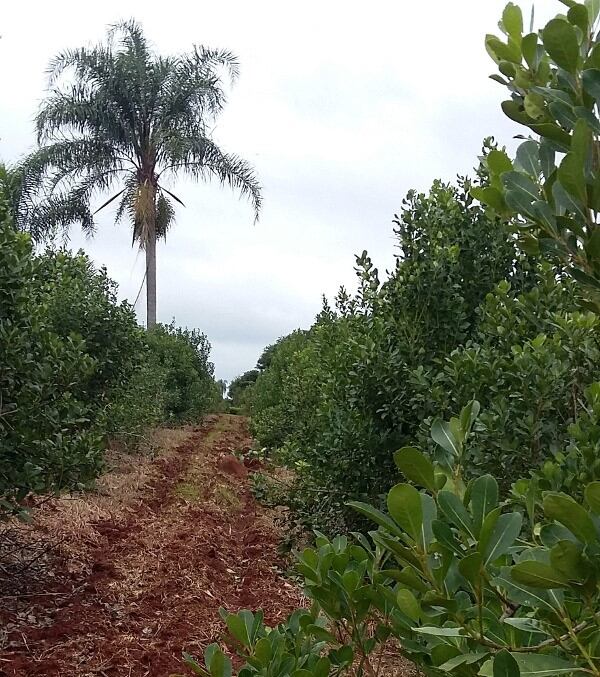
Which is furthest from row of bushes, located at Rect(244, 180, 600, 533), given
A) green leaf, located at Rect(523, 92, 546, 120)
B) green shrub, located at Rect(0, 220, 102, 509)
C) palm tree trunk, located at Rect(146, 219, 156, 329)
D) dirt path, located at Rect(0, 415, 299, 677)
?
palm tree trunk, located at Rect(146, 219, 156, 329)

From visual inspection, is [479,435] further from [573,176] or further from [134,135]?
[134,135]

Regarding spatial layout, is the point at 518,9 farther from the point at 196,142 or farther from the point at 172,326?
the point at 172,326

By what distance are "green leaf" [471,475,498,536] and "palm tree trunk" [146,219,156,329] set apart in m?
17.5

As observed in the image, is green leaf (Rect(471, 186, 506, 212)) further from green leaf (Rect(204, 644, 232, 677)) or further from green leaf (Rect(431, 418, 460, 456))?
green leaf (Rect(204, 644, 232, 677))

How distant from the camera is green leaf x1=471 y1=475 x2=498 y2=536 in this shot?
896 mm

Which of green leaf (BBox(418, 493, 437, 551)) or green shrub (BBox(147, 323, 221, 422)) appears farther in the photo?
green shrub (BBox(147, 323, 221, 422))

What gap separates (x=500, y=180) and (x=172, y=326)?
24.7 m

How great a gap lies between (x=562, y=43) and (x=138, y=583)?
563 cm

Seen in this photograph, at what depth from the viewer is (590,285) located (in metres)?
1.07

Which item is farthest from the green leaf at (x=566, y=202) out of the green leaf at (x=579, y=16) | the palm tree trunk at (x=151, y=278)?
the palm tree trunk at (x=151, y=278)

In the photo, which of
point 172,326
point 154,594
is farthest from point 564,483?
point 172,326

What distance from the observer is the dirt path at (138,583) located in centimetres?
420

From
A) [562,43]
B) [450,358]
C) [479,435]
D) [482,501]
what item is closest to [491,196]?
[562,43]

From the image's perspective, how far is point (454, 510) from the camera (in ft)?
2.96
